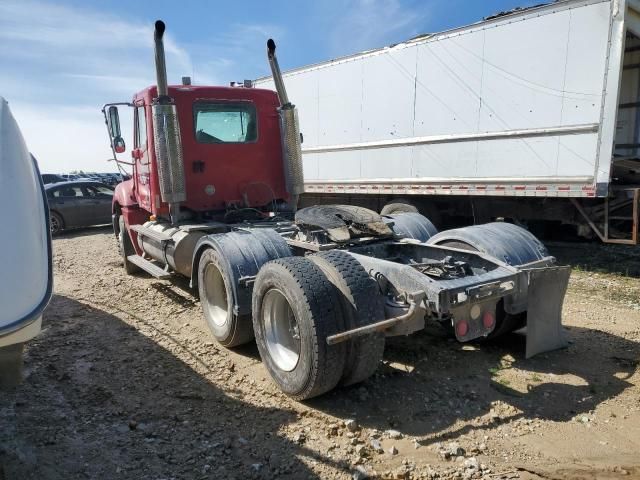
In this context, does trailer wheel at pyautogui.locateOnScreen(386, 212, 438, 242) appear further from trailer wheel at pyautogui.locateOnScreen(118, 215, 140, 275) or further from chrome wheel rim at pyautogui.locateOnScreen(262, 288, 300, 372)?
trailer wheel at pyautogui.locateOnScreen(118, 215, 140, 275)

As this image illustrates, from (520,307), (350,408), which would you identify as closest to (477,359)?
(520,307)

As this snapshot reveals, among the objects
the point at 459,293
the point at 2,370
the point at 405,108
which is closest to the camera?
the point at 2,370

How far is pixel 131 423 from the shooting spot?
3318 millimetres

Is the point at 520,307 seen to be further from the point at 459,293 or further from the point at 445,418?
the point at 445,418

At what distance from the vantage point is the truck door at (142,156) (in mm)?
6211

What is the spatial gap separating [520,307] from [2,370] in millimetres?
3411

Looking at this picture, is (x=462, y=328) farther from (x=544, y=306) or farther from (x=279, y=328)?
(x=279, y=328)

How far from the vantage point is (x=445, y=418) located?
335 cm

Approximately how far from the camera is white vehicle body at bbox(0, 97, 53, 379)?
229 centimetres

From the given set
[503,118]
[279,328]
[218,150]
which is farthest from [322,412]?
[503,118]

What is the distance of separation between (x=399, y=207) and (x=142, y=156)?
16.7 feet

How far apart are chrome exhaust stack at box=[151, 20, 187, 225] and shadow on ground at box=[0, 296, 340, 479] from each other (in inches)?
75.6

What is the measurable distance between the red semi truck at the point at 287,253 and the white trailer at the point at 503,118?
294 centimetres

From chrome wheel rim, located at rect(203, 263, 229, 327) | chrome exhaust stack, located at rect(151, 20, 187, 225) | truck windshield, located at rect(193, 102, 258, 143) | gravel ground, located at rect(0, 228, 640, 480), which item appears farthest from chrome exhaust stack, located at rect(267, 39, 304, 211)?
gravel ground, located at rect(0, 228, 640, 480)
